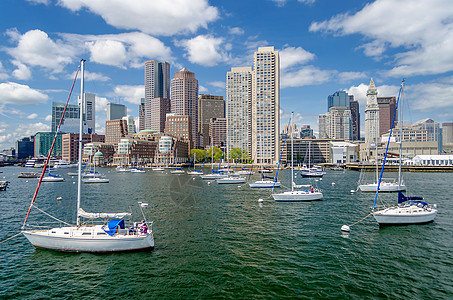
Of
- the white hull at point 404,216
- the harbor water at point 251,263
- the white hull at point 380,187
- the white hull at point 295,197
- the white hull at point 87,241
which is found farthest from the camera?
the white hull at point 380,187

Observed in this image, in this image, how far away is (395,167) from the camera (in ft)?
566

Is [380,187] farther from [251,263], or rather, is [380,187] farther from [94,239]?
[94,239]

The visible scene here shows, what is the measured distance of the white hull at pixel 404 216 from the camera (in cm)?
3766

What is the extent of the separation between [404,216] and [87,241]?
40920 millimetres

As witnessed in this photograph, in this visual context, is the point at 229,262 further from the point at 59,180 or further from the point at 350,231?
the point at 59,180

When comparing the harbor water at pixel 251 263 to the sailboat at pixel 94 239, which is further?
the sailboat at pixel 94 239

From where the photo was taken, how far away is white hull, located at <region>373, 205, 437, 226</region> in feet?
124

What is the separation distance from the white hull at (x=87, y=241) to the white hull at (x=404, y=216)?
3178 centimetres

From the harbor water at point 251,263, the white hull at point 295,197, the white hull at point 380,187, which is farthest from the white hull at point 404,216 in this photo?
the white hull at point 380,187

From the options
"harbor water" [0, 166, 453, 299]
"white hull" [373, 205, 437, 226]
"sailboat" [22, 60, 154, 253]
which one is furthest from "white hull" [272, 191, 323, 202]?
"sailboat" [22, 60, 154, 253]

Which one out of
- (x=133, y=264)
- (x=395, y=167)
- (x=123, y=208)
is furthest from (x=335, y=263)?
(x=395, y=167)

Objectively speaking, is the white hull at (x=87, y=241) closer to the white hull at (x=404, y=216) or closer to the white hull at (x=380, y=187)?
the white hull at (x=404, y=216)

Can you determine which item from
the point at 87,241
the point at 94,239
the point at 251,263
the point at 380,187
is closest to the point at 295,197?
the point at 380,187

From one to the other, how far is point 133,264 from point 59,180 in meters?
101
